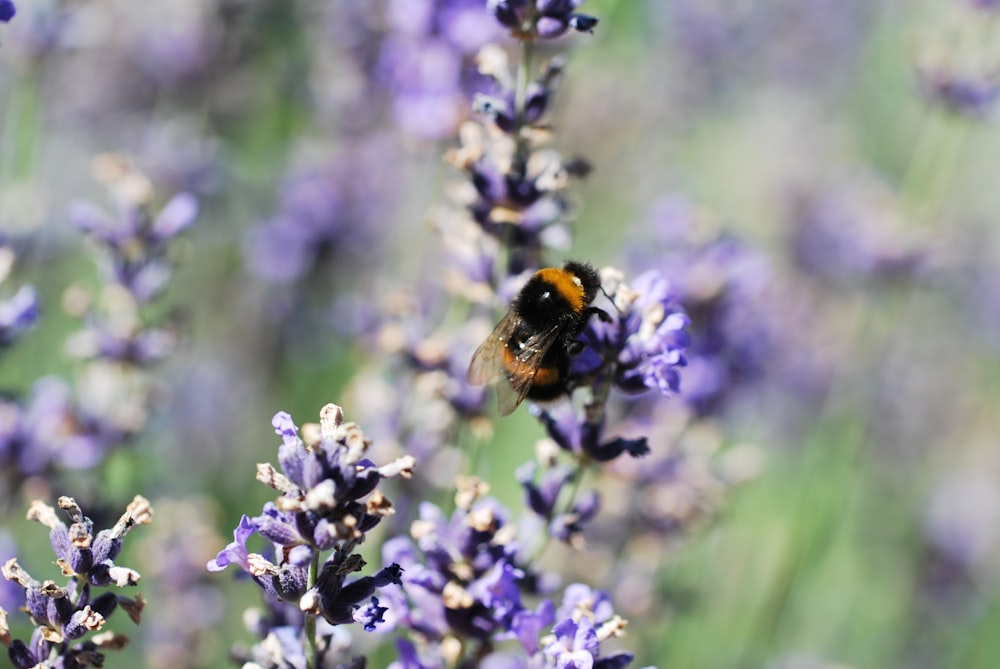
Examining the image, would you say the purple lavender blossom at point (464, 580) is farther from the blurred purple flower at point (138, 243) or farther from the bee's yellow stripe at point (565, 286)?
the blurred purple flower at point (138, 243)

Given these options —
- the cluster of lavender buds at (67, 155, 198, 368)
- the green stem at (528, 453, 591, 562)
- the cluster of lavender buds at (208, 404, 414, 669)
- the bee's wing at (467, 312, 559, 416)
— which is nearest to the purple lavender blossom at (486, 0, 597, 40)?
the bee's wing at (467, 312, 559, 416)

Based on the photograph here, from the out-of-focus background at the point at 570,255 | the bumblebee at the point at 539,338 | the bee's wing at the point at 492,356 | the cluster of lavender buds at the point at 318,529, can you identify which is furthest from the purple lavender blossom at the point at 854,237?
the cluster of lavender buds at the point at 318,529

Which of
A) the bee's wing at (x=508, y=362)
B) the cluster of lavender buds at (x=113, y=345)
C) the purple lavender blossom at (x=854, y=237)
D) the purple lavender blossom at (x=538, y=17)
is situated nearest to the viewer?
the purple lavender blossom at (x=538, y=17)

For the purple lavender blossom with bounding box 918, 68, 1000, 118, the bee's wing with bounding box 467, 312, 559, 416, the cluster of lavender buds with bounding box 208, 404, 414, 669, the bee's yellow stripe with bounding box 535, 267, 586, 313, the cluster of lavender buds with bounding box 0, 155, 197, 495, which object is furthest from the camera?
the purple lavender blossom with bounding box 918, 68, 1000, 118

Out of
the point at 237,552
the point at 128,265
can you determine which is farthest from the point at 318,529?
the point at 128,265

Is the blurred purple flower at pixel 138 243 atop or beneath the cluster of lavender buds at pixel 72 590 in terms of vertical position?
atop

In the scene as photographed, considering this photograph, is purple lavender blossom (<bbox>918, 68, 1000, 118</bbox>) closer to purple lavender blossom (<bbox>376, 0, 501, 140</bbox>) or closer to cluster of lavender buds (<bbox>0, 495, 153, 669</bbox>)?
purple lavender blossom (<bbox>376, 0, 501, 140</bbox>)

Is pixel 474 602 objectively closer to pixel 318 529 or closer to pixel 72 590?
pixel 318 529
